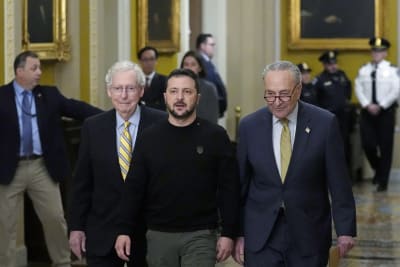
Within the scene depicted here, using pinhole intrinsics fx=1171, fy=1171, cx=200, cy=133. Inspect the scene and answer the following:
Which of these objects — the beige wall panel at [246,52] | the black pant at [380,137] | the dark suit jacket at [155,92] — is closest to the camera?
the dark suit jacket at [155,92]

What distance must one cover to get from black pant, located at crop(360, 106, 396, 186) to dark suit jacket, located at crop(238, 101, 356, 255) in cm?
1092

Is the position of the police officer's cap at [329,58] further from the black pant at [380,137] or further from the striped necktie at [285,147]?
the striped necktie at [285,147]

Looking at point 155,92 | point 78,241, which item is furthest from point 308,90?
point 78,241

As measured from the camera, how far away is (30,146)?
8.67 m

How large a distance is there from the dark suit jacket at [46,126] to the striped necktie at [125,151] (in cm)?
230

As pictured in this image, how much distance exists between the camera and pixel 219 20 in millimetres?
19078

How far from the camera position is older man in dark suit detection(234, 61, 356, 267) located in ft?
18.5

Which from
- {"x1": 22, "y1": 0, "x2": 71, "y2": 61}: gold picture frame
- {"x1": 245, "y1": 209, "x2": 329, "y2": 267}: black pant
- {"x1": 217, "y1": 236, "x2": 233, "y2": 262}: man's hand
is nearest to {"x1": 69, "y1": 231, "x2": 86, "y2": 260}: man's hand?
{"x1": 217, "y1": 236, "x2": 233, "y2": 262}: man's hand

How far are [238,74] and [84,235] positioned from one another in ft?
41.6

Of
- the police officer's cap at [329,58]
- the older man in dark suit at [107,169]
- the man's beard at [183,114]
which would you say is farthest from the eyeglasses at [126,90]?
the police officer's cap at [329,58]

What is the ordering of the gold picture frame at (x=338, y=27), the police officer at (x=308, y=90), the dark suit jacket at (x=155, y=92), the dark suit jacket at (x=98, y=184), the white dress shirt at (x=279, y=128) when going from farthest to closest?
the gold picture frame at (x=338, y=27), the police officer at (x=308, y=90), the dark suit jacket at (x=155, y=92), the dark suit jacket at (x=98, y=184), the white dress shirt at (x=279, y=128)

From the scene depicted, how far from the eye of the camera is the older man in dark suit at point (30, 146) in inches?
339

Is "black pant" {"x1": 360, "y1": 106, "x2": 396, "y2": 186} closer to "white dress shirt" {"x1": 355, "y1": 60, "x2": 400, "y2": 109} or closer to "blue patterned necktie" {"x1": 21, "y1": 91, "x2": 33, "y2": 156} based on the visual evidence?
"white dress shirt" {"x1": 355, "y1": 60, "x2": 400, "y2": 109}

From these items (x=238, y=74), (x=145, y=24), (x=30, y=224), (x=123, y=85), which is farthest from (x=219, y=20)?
(x=123, y=85)
